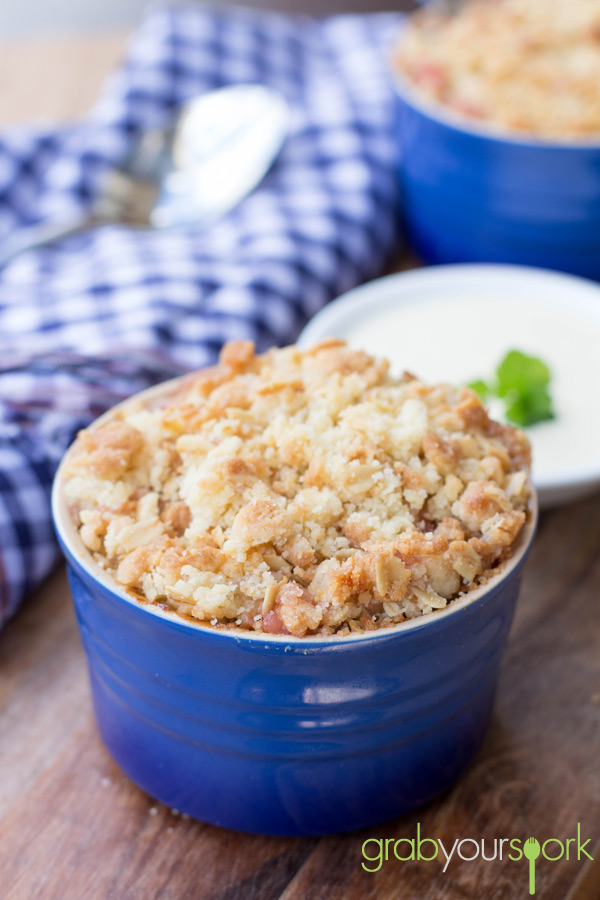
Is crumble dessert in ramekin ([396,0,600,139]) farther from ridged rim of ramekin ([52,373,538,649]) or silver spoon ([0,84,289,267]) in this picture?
ridged rim of ramekin ([52,373,538,649])

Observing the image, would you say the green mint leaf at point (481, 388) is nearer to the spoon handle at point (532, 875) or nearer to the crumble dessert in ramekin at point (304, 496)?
the crumble dessert in ramekin at point (304, 496)

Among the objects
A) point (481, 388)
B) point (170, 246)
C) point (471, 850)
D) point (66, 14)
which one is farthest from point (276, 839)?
point (66, 14)

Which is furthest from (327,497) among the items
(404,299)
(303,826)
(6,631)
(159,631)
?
(404,299)

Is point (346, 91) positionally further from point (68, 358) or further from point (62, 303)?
point (68, 358)

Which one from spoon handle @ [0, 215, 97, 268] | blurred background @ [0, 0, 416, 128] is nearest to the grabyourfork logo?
spoon handle @ [0, 215, 97, 268]

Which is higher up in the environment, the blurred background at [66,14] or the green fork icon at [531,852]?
the green fork icon at [531,852]

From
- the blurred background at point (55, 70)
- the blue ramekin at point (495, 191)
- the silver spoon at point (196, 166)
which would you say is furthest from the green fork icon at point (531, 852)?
the blurred background at point (55, 70)
